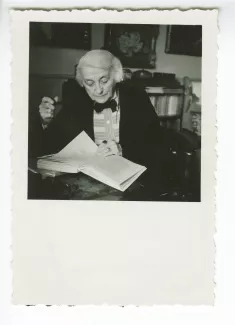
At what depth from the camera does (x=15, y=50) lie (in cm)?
79

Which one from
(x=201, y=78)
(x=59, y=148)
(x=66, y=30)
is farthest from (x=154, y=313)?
(x=66, y=30)

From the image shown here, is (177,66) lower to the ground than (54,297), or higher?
higher

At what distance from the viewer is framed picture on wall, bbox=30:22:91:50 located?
30.8 inches

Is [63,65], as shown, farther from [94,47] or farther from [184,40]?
[184,40]

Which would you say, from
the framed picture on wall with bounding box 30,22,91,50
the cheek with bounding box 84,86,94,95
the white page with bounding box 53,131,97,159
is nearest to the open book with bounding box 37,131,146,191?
the white page with bounding box 53,131,97,159

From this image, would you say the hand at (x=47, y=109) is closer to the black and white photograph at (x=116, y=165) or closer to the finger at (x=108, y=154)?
the black and white photograph at (x=116, y=165)

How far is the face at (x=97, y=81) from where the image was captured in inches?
30.8

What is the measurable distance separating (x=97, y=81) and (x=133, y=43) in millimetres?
107

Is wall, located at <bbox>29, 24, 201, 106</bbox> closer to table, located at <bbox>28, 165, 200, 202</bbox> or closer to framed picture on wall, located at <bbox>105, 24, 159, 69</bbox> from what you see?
framed picture on wall, located at <bbox>105, 24, 159, 69</bbox>

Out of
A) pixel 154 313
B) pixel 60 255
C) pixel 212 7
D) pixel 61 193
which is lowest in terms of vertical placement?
pixel 154 313

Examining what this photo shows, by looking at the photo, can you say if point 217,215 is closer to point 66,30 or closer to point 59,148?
point 59,148

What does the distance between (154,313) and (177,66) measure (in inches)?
19.9

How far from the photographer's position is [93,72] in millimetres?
783

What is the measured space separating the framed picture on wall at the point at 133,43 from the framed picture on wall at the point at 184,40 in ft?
0.10
